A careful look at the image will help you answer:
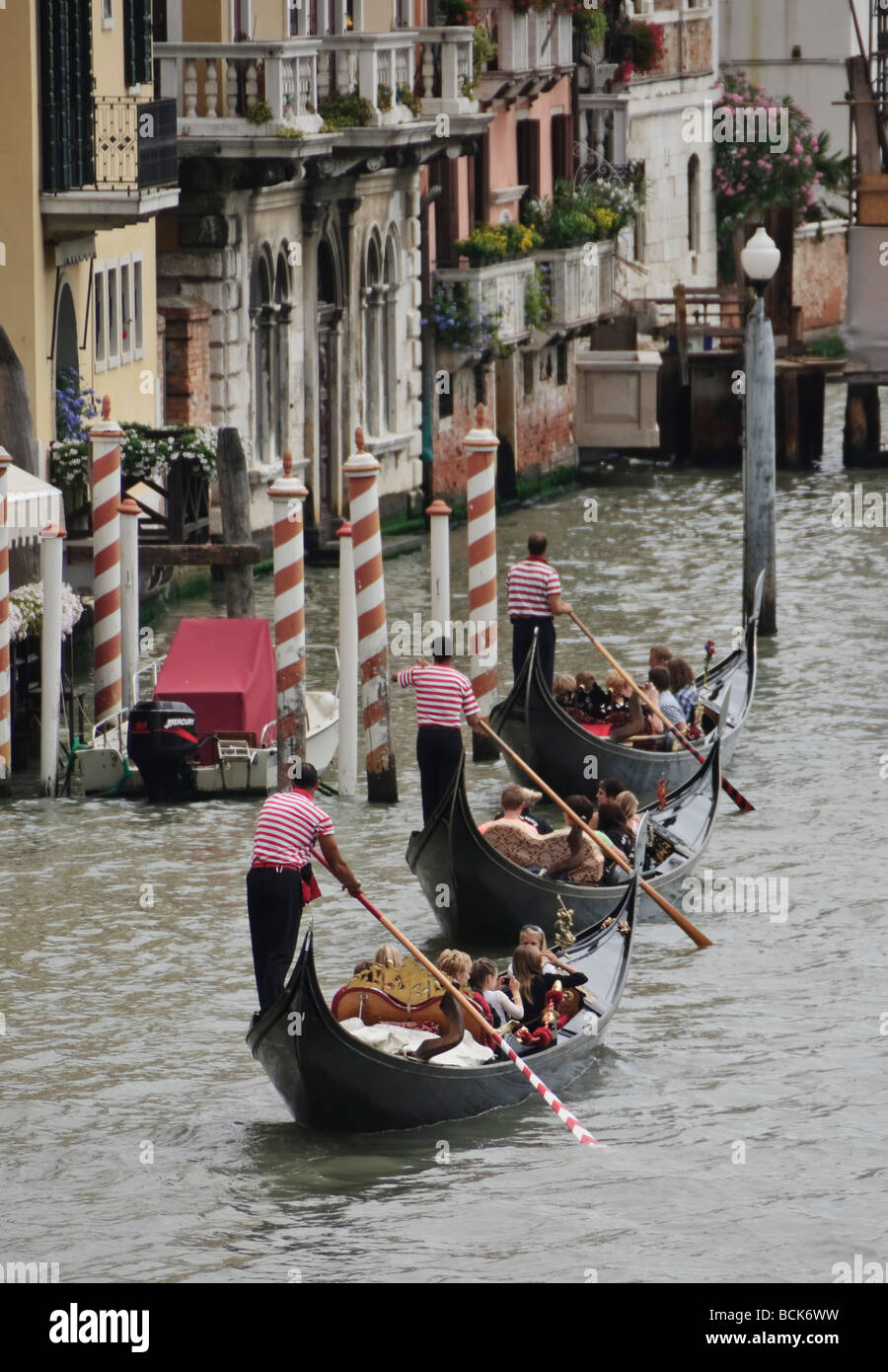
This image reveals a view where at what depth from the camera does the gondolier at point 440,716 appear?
16.3 m

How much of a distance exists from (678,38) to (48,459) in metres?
22.5

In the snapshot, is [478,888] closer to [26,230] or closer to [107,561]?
[107,561]

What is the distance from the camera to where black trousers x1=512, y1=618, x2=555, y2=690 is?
1927 centimetres

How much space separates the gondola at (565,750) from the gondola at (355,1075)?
521cm

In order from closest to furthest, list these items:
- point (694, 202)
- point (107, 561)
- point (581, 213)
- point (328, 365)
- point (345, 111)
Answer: point (107, 561), point (345, 111), point (328, 365), point (581, 213), point (694, 202)

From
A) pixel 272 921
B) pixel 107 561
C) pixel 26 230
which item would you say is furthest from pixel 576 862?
pixel 26 230

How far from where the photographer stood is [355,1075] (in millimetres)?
12031

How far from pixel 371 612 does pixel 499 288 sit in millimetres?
13961

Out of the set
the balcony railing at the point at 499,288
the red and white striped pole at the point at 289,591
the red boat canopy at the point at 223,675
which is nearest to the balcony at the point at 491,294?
the balcony railing at the point at 499,288

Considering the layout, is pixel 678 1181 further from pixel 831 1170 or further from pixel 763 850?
pixel 763 850

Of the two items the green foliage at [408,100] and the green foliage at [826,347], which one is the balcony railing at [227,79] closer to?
the green foliage at [408,100]

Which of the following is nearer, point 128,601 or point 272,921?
point 272,921

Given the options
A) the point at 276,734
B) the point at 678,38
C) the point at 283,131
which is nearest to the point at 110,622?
the point at 276,734

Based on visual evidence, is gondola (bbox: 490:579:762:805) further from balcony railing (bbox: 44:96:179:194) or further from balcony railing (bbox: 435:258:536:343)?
balcony railing (bbox: 435:258:536:343)
